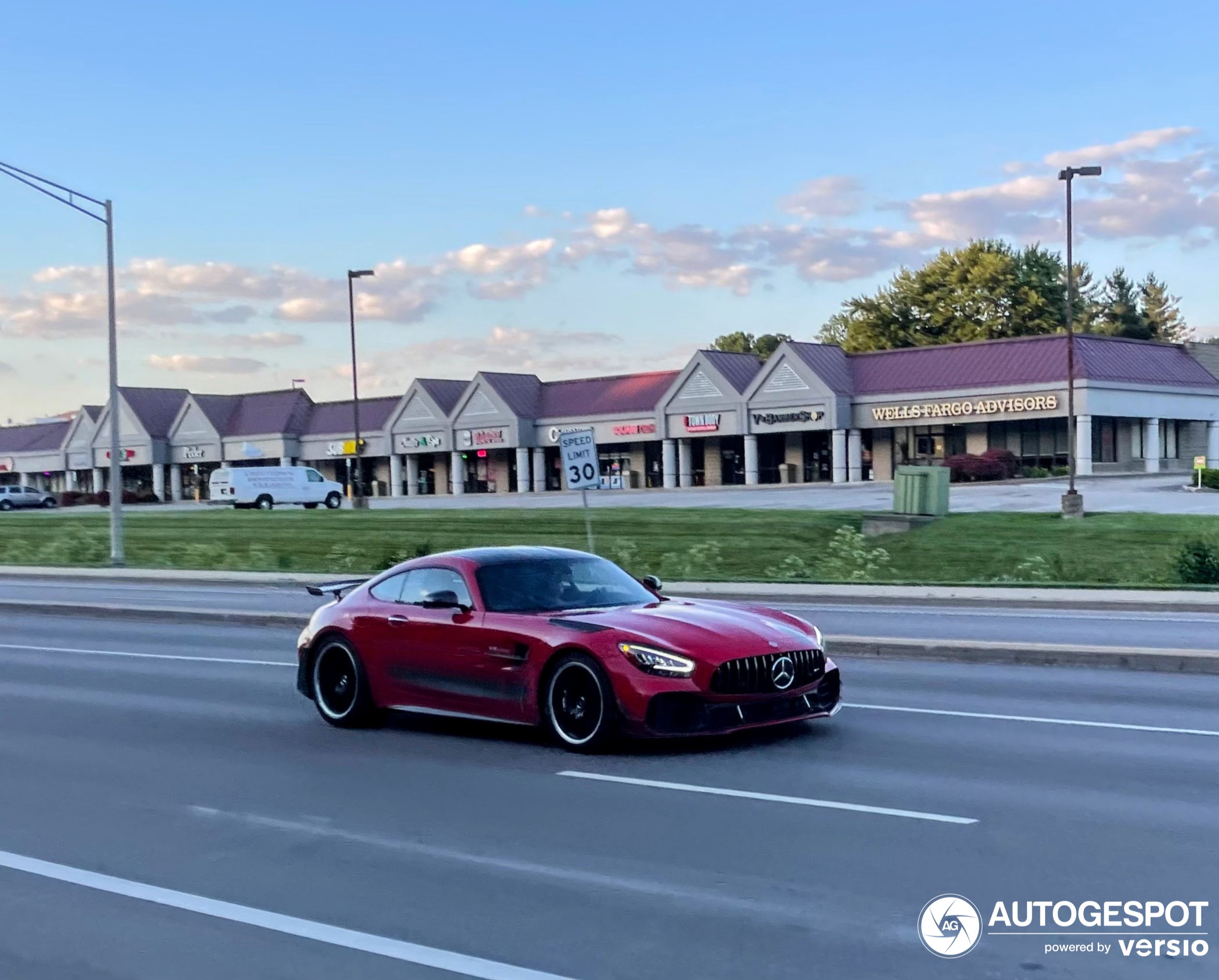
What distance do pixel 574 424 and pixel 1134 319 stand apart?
52217mm

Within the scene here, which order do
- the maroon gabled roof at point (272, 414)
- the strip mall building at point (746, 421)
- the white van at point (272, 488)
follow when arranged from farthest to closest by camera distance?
the maroon gabled roof at point (272, 414) < the strip mall building at point (746, 421) < the white van at point (272, 488)

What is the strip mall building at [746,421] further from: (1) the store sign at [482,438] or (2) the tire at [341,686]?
(2) the tire at [341,686]

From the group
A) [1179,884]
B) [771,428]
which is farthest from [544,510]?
[1179,884]

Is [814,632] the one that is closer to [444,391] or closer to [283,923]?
[283,923]

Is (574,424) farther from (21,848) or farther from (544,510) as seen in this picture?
(21,848)

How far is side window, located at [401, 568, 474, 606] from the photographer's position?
11227 mm

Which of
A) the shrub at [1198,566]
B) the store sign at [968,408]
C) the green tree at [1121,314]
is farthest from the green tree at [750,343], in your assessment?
the shrub at [1198,566]

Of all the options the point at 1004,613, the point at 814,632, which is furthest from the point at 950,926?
the point at 1004,613

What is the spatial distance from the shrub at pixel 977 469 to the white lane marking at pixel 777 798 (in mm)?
54093

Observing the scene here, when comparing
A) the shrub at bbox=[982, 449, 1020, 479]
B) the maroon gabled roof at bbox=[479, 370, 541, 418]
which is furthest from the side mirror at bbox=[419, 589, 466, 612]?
the maroon gabled roof at bbox=[479, 370, 541, 418]

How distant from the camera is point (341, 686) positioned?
11.9 meters

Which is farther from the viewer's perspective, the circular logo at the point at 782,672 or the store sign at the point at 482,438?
the store sign at the point at 482,438

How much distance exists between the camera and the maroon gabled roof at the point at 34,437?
4469 inches

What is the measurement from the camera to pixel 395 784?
9.45 metres
